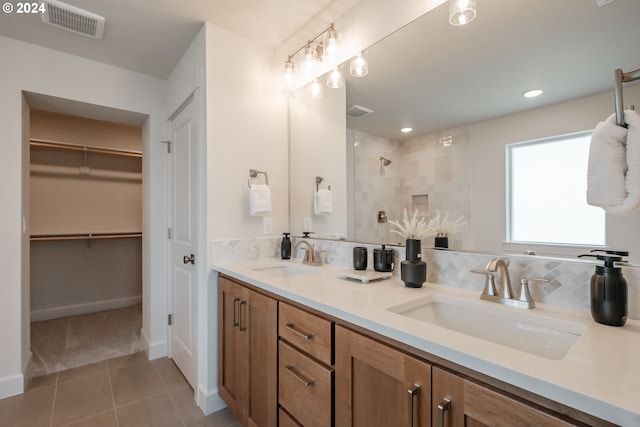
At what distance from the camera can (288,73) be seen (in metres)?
2.15

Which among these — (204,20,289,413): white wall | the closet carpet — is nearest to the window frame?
(204,20,289,413): white wall

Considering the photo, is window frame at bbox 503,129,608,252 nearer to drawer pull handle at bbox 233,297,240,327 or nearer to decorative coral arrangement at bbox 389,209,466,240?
decorative coral arrangement at bbox 389,209,466,240

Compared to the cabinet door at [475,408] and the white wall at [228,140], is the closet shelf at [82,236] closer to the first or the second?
the white wall at [228,140]

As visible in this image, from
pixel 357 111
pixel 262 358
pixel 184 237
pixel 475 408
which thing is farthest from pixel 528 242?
pixel 184 237

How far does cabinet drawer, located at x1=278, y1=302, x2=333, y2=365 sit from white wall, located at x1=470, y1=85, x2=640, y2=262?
2.39 ft

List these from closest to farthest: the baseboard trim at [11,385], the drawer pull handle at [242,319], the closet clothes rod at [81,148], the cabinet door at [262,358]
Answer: the cabinet door at [262,358] < the drawer pull handle at [242,319] < the baseboard trim at [11,385] < the closet clothes rod at [81,148]

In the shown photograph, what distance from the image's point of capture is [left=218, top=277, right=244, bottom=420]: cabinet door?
158 centimetres

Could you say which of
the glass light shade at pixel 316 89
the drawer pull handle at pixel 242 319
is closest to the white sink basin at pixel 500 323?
the drawer pull handle at pixel 242 319

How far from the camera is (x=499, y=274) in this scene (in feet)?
3.73

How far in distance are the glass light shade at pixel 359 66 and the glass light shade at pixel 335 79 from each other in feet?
0.37

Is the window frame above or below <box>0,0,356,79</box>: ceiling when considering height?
below

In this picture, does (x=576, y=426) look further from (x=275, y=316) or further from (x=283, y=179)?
(x=283, y=179)

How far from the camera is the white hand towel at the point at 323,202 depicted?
6.59 feet

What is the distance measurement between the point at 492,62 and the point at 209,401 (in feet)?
7.64
